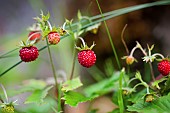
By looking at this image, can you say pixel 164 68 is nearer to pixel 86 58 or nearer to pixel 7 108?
pixel 86 58

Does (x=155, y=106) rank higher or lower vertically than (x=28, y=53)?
lower

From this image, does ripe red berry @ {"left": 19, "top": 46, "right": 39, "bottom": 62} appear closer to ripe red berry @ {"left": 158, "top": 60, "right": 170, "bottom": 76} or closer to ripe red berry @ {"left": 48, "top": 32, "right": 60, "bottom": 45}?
ripe red berry @ {"left": 48, "top": 32, "right": 60, "bottom": 45}

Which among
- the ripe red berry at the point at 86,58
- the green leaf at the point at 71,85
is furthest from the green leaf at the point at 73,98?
the ripe red berry at the point at 86,58

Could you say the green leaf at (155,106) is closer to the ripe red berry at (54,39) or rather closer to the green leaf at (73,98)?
the green leaf at (73,98)

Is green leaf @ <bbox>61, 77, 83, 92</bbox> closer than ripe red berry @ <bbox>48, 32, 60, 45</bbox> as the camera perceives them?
No

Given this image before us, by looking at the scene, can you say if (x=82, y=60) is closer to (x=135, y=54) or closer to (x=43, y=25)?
(x=43, y=25)

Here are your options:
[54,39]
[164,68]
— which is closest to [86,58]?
[54,39]

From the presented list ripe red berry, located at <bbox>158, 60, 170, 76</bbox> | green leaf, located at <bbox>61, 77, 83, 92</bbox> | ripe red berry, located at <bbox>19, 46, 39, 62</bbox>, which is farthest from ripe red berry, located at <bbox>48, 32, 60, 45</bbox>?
ripe red berry, located at <bbox>158, 60, 170, 76</bbox>

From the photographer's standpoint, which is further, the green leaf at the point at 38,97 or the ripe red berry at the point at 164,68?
the green leaf at the point at 38,97
